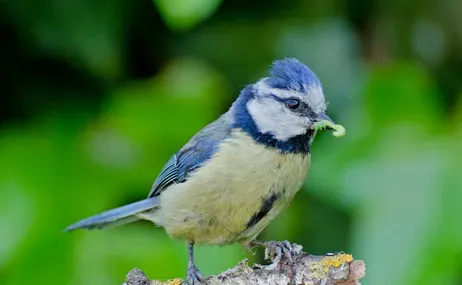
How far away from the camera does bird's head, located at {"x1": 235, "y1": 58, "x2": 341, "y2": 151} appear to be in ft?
8.67

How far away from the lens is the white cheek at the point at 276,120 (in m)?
2.66

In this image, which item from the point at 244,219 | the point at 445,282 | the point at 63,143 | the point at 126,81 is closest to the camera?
the point at 244,219

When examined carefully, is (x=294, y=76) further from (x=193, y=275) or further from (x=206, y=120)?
(x=206, y=120)

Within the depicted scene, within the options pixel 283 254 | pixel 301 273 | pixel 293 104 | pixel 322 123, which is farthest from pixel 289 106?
pixel 301 273

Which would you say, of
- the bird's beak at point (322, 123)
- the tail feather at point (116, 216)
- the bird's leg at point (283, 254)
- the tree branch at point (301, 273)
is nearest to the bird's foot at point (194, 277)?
the tree branch at point (301, 273)

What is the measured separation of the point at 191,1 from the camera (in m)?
3.10

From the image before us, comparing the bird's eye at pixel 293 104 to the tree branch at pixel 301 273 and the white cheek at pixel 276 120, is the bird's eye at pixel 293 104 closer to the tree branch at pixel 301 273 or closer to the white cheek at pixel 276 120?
the white cheek at pixel 276 120

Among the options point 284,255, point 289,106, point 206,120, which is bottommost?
point 284,255

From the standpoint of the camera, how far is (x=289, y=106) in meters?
2.69

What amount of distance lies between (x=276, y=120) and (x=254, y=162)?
6.5 inches

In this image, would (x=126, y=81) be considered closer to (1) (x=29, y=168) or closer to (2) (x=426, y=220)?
(1) (x=29, y=168)

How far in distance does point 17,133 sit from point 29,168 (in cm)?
27

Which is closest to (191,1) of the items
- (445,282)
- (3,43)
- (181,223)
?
(181,223)

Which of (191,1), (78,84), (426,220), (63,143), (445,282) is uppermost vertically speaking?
(191,1)
